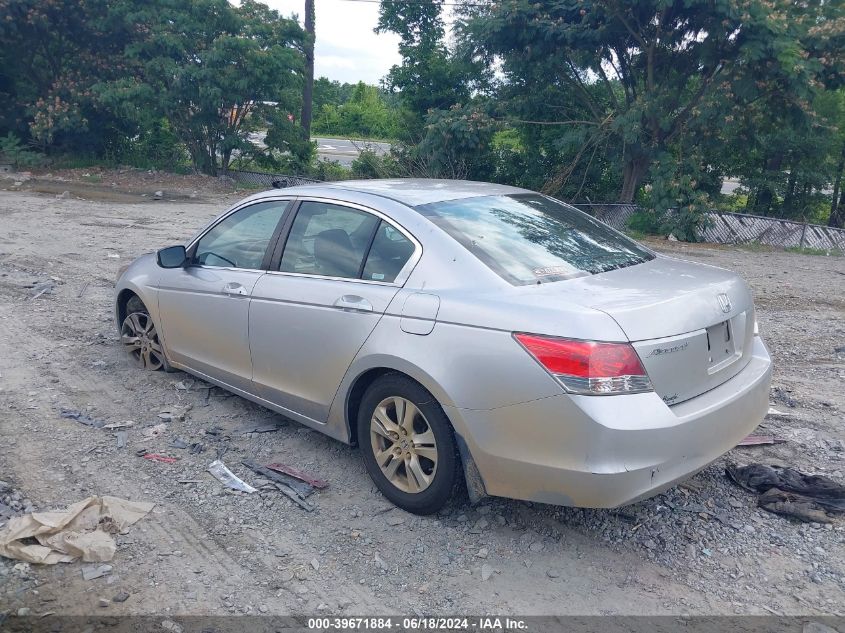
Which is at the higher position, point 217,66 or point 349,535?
point 217,66

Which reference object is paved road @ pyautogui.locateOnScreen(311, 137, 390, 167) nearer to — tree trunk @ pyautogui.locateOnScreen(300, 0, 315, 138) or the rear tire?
tree trunk @ pyautogui.locateOnScreen(300, 0, 315, 138)

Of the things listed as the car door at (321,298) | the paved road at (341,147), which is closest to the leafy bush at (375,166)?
the paved road at (341,147)

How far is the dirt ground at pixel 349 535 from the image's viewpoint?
3318mm

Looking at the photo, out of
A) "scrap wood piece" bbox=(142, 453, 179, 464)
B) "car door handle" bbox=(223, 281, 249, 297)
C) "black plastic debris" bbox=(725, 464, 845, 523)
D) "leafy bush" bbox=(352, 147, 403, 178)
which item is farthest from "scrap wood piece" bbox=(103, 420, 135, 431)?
"leafy bush" bbox=(352, 147, 403, 178)

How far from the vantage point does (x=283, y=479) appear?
14.3 ft

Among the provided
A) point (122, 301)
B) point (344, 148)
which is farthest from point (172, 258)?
point (344, 148)

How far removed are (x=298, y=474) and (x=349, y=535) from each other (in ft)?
2.32

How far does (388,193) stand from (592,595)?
8.04 ft

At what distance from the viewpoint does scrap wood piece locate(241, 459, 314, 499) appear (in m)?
4.25

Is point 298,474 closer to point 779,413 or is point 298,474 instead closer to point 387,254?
point 387,254

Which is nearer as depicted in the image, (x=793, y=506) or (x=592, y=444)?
(x=592, y=444)

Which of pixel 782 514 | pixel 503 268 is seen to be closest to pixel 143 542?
pixel 503 268

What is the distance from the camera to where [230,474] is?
4.43 meters

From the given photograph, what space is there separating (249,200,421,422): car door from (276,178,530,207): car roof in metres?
0.16
